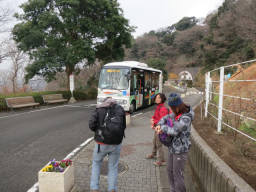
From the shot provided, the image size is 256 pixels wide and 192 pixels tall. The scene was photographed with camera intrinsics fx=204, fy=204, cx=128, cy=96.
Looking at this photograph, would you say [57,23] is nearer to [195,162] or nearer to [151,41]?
[195,162]

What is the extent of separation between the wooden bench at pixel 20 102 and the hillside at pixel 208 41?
73.6ft

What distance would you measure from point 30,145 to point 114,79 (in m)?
6.83

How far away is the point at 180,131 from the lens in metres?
2.81

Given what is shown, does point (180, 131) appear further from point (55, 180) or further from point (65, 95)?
point (65, 95)

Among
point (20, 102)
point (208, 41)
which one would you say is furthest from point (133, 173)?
point (208, 41)

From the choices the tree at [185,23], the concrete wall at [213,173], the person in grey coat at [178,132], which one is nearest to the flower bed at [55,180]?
the person in grey coat at [178,132]

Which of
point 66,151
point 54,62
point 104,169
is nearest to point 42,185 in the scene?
point 104,169

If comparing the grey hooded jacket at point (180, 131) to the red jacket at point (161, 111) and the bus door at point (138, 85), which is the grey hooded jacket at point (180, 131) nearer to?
the red jacket at point (161, 111)

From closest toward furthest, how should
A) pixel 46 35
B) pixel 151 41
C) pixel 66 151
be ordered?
pixel 66 151, pixel 46 35, pixel 151 41

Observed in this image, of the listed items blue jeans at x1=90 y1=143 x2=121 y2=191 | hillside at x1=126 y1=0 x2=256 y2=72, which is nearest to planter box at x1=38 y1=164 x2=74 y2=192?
blue jeans at x1=90 y1=143 x2=121 y2=191

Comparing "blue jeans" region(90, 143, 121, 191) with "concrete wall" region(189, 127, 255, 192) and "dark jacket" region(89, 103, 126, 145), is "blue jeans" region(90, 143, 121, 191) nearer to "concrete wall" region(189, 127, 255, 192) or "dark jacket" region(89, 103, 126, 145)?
"dark jacket" region(89, 103, 126, 145)

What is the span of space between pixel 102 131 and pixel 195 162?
2.27m

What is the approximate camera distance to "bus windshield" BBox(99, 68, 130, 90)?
39.4 ft

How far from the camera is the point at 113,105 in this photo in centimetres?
333
